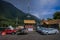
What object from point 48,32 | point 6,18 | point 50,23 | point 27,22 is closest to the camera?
point 48,32

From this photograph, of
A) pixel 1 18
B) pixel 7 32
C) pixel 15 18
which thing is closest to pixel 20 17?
pixel 15 18

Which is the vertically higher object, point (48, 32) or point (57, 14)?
point (57, 14)

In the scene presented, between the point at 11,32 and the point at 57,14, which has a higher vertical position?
the point at 57,14

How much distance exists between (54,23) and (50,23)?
7.85 feet

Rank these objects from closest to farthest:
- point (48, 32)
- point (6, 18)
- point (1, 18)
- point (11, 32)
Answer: point (48, 32) < point (11, 32) < point (1, 18) < point (6, 18)

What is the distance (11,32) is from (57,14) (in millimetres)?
61975

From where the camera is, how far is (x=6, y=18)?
80.6 meters

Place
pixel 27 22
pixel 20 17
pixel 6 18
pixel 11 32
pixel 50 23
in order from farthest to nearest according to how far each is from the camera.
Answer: pixel 20 17 → pixel 6 18 → pixel 50 23 → pixel 27 22 → pixel 11 32

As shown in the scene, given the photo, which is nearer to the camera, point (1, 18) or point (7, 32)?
point (7, 32)

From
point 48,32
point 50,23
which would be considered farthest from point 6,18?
point 48,32

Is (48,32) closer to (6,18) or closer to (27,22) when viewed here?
(27,22)

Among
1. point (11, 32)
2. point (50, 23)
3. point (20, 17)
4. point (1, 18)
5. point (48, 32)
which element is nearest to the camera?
point (48, 32)

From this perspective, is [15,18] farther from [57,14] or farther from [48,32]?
[48,32]

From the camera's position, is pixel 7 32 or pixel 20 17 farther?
pixel 20 17
